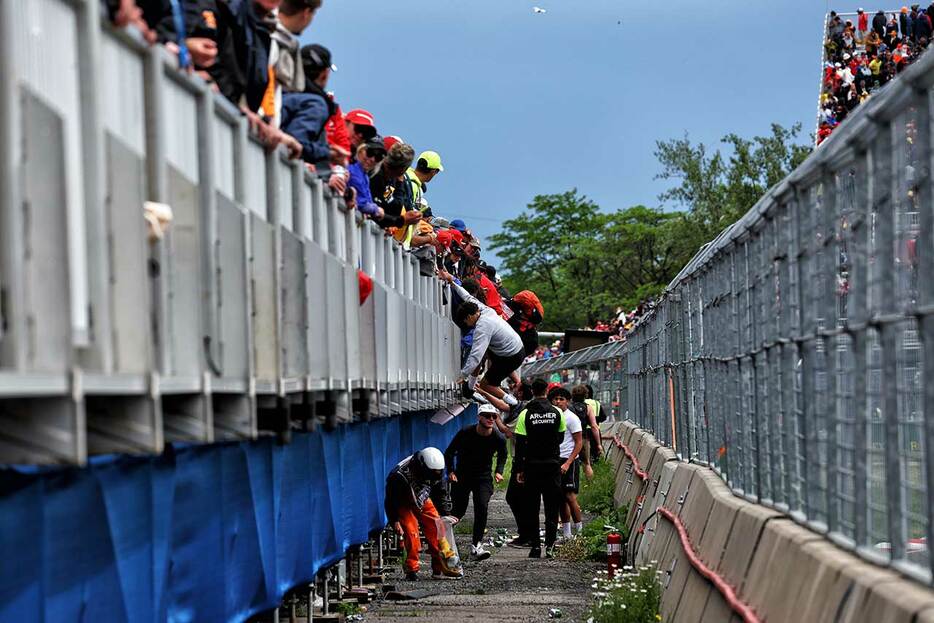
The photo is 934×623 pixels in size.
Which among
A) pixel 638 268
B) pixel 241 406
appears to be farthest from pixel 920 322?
pixel 638 268

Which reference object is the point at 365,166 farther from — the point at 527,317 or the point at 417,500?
the point at 527,317

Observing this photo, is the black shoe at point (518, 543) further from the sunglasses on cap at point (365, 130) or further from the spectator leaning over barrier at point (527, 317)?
the sunglasses on cap at point (365, 130)

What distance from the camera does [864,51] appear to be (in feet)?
176

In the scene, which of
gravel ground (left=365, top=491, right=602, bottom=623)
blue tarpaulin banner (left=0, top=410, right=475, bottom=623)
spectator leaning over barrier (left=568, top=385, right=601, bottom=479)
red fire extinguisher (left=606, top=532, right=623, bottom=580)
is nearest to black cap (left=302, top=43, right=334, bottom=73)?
blue tarpaulin banner (left=0, top=410, right=475, bottom=623)

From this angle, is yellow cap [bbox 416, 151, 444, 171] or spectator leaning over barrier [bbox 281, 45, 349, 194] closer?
spectator leaning over barrier [bbox 281, 45, 349, 194]

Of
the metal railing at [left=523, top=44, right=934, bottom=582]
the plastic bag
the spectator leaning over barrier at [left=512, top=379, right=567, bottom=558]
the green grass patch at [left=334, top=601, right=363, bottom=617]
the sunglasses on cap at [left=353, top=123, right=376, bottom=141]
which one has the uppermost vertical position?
the sunglasses on cap at [left=353, top=123, right=376, bottom=141]

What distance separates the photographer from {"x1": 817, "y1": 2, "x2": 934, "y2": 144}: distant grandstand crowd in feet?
165

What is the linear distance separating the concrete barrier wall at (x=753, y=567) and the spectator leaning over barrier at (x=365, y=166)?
11.1 ft

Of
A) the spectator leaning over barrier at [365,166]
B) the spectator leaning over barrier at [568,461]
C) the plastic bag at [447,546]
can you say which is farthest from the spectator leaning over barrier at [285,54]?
the spectator leaning over barrier at [568,461]

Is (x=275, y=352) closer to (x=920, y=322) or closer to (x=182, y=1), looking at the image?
(x=182, y=1)

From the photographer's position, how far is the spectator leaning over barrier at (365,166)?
46.0 feet

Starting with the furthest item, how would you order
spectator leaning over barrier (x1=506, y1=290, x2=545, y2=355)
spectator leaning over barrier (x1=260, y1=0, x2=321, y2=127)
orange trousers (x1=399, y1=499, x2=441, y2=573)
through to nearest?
spectator leaning over barrier (x1=506, y1=290, x2=545, y2=355), orange trousers (x1=399, y1=499, x2=441, y2=573), spectator leaning over barrier (x1=260, y1=0, x2=321, y2=127)

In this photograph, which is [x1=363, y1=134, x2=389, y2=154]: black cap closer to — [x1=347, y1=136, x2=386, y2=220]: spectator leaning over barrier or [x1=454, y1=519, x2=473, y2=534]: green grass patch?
[x1=347, y1=136, x2=386, y2=220]: spectator leaning over barrier

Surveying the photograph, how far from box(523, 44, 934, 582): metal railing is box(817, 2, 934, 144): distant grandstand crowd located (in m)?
38.2
